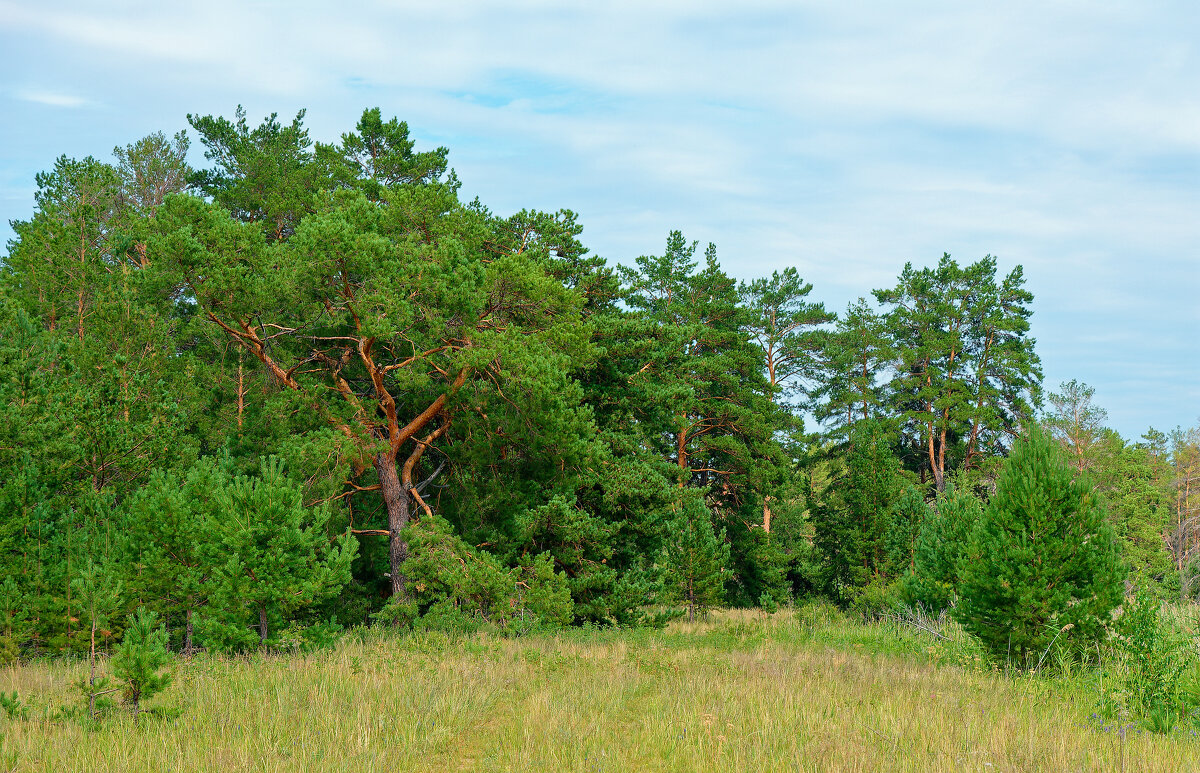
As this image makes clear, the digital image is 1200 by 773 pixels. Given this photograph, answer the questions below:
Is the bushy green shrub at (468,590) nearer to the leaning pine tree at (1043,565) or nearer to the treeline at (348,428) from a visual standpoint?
the treeline at (348,428)

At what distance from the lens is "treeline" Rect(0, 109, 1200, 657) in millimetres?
13602

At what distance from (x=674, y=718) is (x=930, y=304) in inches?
1492

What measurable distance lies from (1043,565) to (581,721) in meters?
6.65

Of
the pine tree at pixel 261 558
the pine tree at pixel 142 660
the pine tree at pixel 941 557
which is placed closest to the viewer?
the pine tree at pixel 142 660

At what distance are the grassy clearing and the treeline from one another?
1492 millimetres

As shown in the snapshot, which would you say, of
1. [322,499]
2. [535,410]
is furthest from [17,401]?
[535,410]

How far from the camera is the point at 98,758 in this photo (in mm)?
6141

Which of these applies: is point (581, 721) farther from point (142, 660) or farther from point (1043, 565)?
point (1043, 565)

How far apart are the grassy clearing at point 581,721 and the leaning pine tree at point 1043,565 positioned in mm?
747

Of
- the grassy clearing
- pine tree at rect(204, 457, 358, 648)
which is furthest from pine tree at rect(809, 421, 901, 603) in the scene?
pine tree at rect(204, 457, 358, 648)

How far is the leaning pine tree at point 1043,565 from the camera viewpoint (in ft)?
32.6

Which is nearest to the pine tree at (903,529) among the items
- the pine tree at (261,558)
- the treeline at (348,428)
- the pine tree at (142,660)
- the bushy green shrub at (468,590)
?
the treeline at (348,428)

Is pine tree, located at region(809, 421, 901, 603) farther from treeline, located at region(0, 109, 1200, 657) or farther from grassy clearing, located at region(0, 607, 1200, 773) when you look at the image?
grassy clearing, located at region(0, 607, 1200, 773)

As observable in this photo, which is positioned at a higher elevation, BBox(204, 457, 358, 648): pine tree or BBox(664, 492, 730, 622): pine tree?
BBox(204, 457, 358, 648): pine tree
